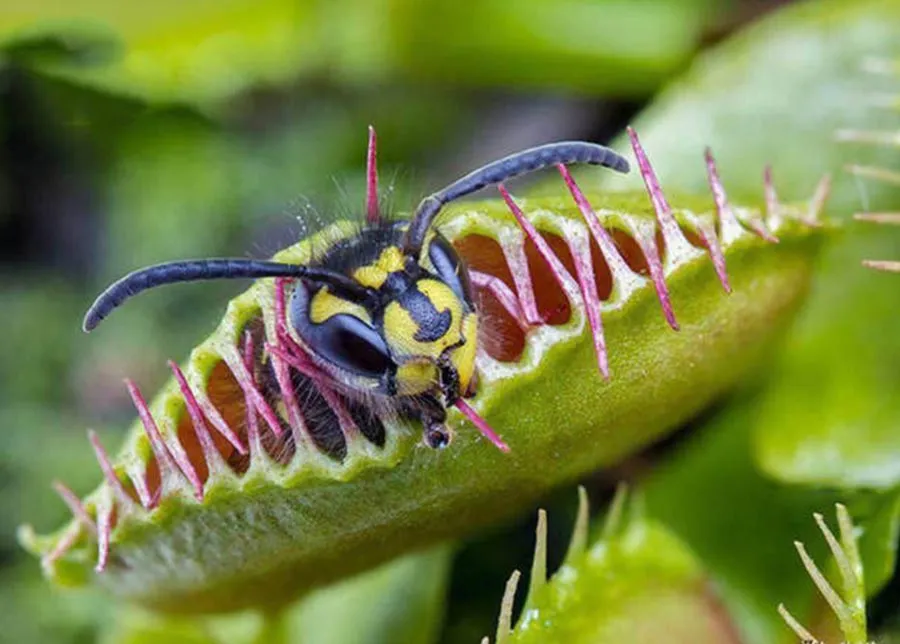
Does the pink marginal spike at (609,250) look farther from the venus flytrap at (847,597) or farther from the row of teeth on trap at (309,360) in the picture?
the venus flytrap at (847,597)

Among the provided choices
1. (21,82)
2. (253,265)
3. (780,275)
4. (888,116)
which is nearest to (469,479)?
(253,265)

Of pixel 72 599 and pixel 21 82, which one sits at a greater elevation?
pixel 21 82

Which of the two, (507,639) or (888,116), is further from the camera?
(888,116)

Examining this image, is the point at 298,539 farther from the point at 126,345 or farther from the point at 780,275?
the point at 126,345

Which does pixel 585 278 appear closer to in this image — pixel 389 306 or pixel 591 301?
pixel 591 301

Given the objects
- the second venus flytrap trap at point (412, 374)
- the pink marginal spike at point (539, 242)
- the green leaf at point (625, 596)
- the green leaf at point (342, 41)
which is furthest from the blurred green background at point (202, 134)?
the pink marginal spike at point (539, 242)

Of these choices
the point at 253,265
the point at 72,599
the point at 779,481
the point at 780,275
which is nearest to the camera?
the point at 253,265

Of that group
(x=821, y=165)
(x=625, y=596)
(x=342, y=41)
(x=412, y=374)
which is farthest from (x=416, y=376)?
(x=342, y=41)
